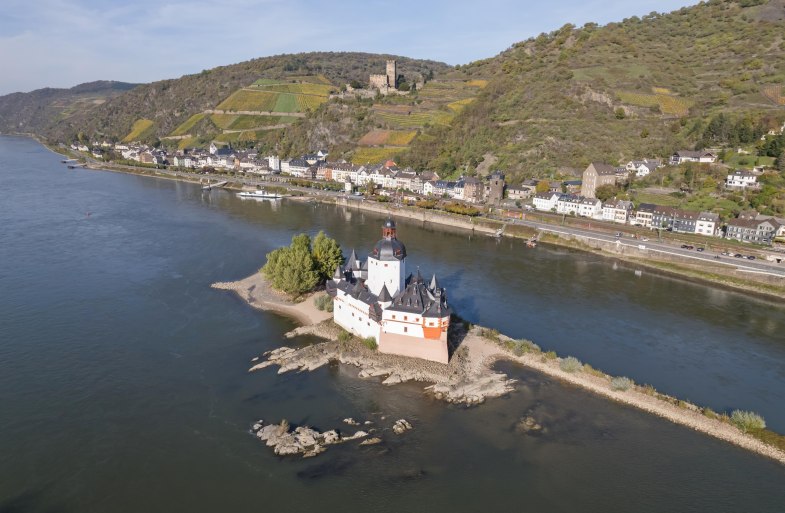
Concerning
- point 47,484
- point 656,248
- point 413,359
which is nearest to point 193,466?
point 47,484

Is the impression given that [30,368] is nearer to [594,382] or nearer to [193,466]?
[193,466]

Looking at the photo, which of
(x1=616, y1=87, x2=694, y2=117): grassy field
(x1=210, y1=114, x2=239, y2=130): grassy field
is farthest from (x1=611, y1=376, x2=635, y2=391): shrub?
(x1=210, y1=114, x2=239, y2=130): grassy field

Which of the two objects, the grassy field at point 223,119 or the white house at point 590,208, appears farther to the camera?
the grassy field at point 223,119

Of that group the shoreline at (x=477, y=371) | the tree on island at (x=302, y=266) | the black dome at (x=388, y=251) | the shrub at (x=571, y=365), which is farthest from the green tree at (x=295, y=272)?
the shrub at (x=571, y=365)

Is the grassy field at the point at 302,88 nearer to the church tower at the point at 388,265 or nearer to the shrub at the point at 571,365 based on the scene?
the church tower at the point at 388,265

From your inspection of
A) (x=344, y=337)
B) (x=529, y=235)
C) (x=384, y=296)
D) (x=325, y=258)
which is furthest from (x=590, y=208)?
(x=344, y=337)

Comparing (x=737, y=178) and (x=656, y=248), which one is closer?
(x=656, y=248)

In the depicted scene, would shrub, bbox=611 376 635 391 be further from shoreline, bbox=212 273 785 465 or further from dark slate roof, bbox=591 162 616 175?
dark slate roof, bbox=591 162 616 175
